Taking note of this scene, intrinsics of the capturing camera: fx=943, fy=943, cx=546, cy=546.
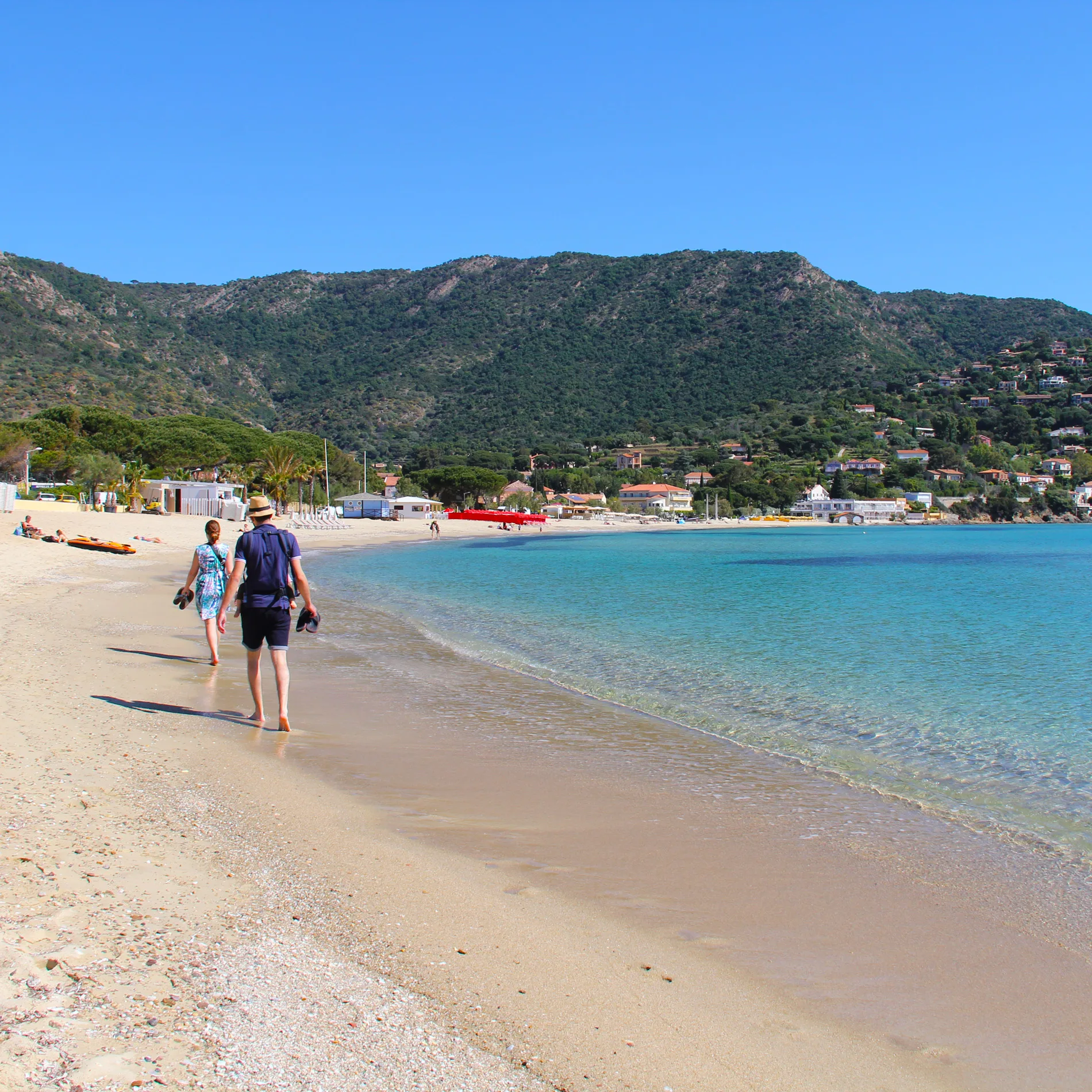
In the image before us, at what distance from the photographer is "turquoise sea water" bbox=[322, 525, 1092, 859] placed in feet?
24.0

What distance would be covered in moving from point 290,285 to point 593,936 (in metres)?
174

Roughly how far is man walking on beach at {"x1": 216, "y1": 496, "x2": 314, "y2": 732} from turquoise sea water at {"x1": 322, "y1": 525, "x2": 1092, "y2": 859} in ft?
12.7

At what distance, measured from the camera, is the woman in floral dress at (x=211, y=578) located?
9.68m

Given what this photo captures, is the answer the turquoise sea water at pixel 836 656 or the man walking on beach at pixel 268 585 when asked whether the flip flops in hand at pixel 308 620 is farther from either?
the turquoise sea water at pixel 836 656

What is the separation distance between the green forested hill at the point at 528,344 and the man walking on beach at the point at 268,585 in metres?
121

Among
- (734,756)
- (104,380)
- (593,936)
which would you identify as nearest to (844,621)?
(734,756)

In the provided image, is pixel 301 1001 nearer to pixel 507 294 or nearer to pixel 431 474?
pixel 431 474

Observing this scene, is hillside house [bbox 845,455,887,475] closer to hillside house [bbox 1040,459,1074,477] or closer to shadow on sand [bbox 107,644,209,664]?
hillside house [bbox 1040,459,1074,477]

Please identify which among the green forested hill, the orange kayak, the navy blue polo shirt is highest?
the green forested hill

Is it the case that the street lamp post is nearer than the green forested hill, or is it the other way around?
the street lamp post

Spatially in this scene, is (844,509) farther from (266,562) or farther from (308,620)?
(266,562)

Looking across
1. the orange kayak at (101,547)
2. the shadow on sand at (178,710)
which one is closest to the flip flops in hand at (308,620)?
the shadow on sand at (178,710)

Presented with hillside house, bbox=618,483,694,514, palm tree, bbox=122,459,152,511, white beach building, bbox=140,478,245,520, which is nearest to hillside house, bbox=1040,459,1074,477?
hillside house, bbox=618,483,694,514

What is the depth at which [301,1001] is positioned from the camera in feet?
9.80
